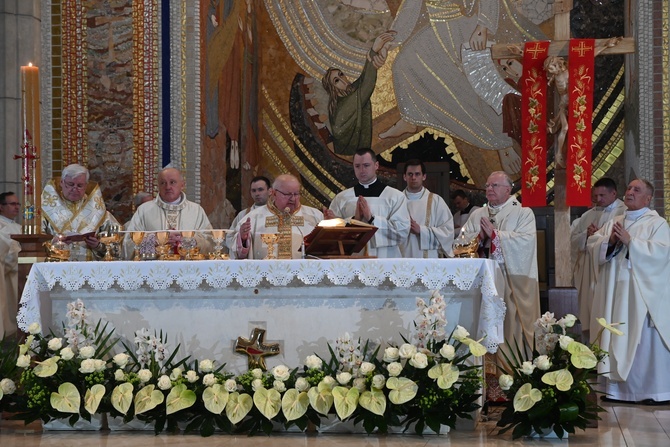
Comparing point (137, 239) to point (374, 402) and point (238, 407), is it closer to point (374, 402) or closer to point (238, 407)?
point (238, 407)

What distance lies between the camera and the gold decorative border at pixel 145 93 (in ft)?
33.0

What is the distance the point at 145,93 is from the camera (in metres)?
10.1

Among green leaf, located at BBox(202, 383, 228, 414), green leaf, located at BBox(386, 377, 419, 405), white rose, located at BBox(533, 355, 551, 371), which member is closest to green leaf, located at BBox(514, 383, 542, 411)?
white rose, located at BBox(533, 355, 551, 371)

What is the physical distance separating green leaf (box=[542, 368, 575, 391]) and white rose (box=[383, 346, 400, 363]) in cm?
→ 82

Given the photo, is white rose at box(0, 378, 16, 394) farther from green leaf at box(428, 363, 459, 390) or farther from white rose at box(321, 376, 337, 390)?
green leaf at box(428, 363, 459, 390)

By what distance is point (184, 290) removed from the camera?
245 inches

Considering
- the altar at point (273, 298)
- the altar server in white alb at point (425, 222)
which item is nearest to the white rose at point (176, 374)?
the altar at point (273, 298)

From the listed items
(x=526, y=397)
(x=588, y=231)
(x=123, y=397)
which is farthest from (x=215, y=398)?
(x=588, y=231)

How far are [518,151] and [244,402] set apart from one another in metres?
7.77

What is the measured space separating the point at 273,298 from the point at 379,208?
72.6 inches

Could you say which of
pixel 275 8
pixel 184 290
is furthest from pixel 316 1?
pixel 184 290

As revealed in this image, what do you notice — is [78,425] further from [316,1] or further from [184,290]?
[316,1]

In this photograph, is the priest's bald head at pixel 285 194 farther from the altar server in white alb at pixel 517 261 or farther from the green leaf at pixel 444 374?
the altar server in white alb at pixel 517 261

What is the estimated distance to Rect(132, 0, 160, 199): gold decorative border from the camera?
10070 mm
